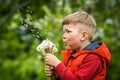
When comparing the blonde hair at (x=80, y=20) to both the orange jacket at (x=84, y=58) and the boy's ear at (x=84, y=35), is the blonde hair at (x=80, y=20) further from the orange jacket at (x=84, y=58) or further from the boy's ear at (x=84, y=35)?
the orange jacket at (x=84, y=58)

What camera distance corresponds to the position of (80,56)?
448 centimetres

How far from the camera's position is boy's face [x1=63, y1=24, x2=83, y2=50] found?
4574 mm

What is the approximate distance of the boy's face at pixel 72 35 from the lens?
4574mm

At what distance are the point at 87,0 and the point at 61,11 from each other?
2.92 ft

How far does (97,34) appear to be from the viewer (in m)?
7.88

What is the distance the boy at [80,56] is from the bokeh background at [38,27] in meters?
0.36

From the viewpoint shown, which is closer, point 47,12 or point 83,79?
point 83,79

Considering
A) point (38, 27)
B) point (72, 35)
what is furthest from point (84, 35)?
point (38, 27)

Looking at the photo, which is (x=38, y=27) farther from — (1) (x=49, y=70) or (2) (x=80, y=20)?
(1) (x=49, y=70)

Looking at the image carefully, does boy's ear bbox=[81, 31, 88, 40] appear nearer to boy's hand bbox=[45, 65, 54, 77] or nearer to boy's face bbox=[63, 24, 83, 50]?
boy's face bbox=[63, 24, 83, 50]

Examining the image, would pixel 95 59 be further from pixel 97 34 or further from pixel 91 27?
pixel 97 34

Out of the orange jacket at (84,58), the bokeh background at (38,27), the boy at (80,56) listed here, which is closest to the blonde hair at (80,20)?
the boy at (80,56)

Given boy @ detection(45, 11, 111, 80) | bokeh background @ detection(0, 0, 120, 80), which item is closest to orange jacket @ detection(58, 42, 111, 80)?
boy @ detection(45, 11, 111, 80)

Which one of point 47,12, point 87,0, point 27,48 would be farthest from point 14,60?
point 87,0
